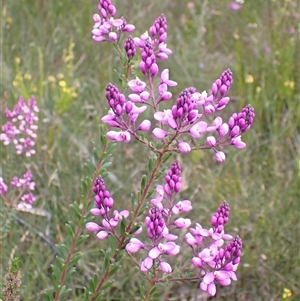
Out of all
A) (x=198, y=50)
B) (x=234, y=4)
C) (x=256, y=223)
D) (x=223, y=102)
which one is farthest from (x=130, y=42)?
(x=234, y=4)

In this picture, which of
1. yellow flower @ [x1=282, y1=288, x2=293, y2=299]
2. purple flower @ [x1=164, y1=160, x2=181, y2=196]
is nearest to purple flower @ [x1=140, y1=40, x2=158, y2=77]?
purple flower @ [x1=164, y1=160, x2=181, y2=196]

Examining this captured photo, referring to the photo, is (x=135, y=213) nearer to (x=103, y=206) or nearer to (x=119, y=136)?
(x=103, y=206)

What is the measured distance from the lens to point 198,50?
413cm

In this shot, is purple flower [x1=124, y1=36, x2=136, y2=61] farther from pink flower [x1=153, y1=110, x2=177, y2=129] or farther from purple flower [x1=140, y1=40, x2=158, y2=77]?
pink flower [x1=153, y1=110, x2=177, y2=129]

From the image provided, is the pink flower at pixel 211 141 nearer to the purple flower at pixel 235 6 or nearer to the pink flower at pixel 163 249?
the pink flower at pixel 163 249

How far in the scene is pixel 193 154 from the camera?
315cm

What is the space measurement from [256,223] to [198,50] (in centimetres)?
184

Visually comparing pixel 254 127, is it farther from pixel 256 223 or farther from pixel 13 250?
pixel 13 250

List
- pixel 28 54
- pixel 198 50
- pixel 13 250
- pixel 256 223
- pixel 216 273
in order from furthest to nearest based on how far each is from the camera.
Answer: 1. pixel 198 50
2. pixel 28 54
3. pixel 256 223
4. pixel 13 250
5. pixel 216 273

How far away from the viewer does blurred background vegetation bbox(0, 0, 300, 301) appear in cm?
250

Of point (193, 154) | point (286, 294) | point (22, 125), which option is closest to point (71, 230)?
point (22, 125)

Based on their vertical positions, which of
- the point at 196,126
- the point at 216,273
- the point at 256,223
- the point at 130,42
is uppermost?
the point at 130,42

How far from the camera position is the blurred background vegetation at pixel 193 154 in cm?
250

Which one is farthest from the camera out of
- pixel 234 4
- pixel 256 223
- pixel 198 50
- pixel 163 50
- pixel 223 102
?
pixel 234 4
